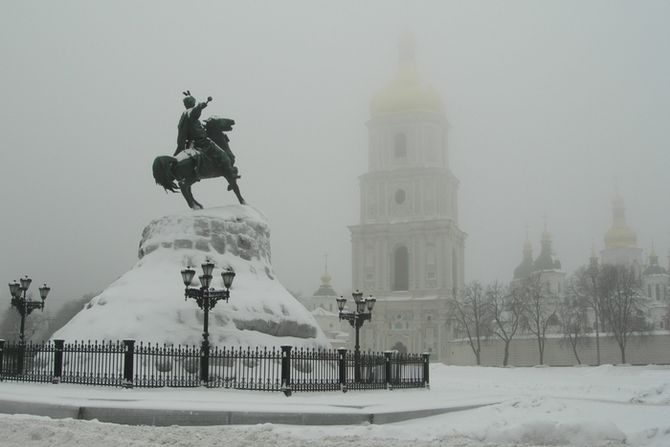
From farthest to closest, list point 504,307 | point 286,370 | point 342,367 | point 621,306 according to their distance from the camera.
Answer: point 504,307 → point 621,306 → point 342,367 → point 286,370

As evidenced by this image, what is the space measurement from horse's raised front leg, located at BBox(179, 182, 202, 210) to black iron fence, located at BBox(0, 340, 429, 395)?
6.31m

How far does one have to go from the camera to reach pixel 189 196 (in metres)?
27.5

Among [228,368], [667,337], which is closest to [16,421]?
[228,368]

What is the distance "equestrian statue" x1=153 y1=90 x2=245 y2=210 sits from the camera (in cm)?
2684

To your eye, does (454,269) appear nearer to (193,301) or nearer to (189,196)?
(189,196)

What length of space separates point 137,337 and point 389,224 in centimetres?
6717

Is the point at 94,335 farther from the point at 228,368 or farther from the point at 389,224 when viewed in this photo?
the point at 389,224

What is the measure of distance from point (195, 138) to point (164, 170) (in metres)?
1.34

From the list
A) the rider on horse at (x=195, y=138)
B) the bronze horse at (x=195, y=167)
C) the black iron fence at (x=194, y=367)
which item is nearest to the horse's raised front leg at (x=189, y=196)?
the bronze horse at (x=195, y=167)

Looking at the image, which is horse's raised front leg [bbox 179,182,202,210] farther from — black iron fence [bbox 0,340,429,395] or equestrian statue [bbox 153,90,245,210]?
black iron fence [bbox 0,340,429,395]

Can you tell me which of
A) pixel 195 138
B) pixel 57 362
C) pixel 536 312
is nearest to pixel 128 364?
pixel 57 362

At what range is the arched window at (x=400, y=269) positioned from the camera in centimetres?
8906

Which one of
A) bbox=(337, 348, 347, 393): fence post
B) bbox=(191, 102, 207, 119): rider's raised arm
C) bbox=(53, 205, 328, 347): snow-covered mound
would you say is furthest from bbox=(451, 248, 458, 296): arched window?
bbox=(337, 348, 347, 393): fence post

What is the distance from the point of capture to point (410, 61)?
98.5m
